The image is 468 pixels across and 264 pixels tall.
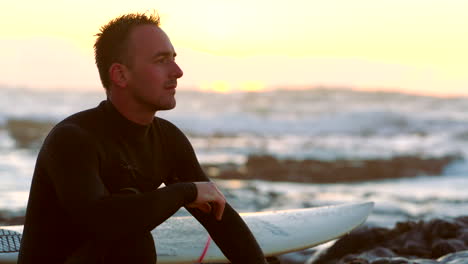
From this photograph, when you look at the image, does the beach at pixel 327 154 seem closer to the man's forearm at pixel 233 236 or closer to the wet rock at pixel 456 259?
the wet rock at pixel 456 259

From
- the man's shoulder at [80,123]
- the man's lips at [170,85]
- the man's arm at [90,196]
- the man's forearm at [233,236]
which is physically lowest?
the man's forearm at [233,236]

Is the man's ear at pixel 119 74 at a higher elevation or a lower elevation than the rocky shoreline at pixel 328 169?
higher

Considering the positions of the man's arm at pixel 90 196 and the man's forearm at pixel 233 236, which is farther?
the man's forearm at pixel 233 236

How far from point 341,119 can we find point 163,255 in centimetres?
2508

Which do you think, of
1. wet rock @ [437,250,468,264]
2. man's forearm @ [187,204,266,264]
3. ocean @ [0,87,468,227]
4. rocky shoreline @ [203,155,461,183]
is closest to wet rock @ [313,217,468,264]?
ocean @ [0,87,468,227]

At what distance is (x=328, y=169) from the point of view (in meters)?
14.5

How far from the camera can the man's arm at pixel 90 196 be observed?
7.84 ft

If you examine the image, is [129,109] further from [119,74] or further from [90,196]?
[90,196]

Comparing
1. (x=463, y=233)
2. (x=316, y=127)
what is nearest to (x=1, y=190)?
(x=463, y=233)

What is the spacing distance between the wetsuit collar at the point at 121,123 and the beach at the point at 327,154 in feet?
6.07

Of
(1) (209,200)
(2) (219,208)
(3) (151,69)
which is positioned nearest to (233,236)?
(2) (219,208)

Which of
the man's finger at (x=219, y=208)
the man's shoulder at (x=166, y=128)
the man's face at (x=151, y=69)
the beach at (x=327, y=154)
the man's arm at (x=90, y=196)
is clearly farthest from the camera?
the beach at (x=327, y=154)

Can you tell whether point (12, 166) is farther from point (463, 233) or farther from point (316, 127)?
point (316, 127)

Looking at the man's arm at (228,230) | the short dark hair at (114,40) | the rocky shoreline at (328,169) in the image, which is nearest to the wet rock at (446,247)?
the man's arm at (228,230)
